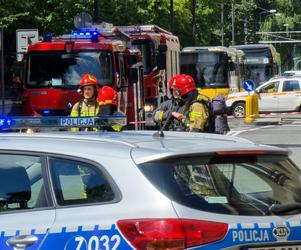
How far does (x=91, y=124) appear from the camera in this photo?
8344 millimetres

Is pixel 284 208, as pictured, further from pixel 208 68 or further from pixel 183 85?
pixel 208 68

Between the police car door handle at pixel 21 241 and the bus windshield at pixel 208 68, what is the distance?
92.9 ft

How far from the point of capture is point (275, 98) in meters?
33.3

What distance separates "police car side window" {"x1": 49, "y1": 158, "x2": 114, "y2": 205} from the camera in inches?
157

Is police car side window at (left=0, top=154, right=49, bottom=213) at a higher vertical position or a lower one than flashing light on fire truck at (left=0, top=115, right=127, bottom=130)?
higher

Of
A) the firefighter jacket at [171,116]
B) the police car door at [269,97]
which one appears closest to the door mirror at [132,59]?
the firefighter jacket at [171,116]

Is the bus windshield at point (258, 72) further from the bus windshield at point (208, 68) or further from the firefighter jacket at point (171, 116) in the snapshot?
the firefighter jacket at point (171, 116)

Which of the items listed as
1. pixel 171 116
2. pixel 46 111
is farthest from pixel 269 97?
pixel 171 116

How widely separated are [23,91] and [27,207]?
1235 cm

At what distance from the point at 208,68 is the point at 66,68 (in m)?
16.9

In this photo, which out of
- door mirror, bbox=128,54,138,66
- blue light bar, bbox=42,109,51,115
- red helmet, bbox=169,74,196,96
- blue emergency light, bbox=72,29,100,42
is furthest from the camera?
door mirror, bbox=128,54,138,66

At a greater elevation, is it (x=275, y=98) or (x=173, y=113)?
(x=173, y=113)

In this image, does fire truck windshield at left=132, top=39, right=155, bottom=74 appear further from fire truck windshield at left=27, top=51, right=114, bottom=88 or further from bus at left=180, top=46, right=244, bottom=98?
bus at left=180, top=46, right=244, bottom=98

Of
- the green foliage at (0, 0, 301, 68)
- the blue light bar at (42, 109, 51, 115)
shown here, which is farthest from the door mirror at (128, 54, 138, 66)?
the green foliage at (0, 0, 301, 68)
